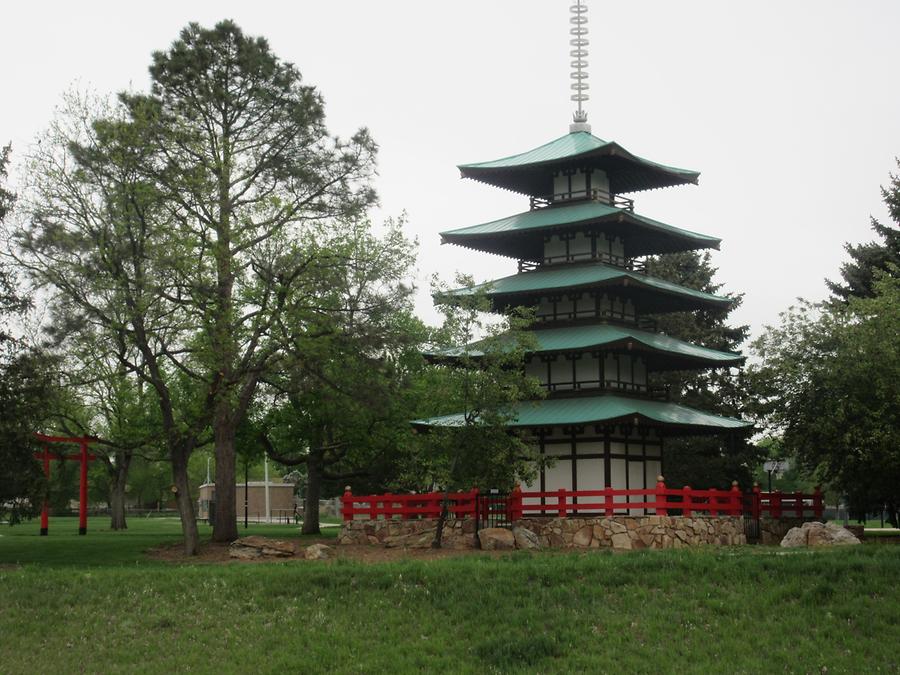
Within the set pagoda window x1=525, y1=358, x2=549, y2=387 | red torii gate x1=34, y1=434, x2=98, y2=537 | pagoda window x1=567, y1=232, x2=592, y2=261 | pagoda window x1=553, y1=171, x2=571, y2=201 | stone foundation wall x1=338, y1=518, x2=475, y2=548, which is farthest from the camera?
pagoda window x1=553, y1=171, x2=571, y2=201

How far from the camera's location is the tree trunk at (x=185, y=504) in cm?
3472

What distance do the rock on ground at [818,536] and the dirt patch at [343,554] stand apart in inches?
385

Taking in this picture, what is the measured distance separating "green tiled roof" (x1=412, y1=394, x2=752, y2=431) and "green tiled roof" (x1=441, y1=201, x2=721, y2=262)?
6.71 m

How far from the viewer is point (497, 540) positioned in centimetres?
3219

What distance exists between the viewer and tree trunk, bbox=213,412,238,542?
37.8 metres

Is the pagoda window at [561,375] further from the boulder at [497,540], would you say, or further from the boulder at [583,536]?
the boulder at [497,540]

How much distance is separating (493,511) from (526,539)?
2.33m

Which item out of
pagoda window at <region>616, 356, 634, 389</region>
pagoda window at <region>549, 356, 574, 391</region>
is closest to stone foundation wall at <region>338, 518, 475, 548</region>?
pagoda window at <region>549, 356, 574, 391</region>

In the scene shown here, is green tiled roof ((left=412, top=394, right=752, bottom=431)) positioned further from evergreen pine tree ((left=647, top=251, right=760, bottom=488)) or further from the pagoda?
evergreen pine tree ((left=647, top=251, right=760, bottom=488))

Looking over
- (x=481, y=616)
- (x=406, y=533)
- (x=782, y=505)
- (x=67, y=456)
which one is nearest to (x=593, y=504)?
(x=406, y=533)

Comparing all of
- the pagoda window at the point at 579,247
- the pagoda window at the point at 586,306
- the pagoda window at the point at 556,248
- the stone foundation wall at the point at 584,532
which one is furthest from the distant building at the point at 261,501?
the stone foundation wall at the point at 584,532

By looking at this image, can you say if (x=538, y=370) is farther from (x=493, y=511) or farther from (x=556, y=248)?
(x=493, y=511)

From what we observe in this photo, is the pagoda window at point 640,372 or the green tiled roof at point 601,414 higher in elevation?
the pagoda window at point 640,372


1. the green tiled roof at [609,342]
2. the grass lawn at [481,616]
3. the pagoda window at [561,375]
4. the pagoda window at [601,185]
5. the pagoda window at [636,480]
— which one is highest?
the pagoda window at [601,185]
